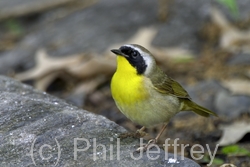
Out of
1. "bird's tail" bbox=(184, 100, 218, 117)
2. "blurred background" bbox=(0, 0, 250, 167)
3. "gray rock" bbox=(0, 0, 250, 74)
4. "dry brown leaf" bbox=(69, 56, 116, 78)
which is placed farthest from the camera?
"gray rock" bbox=(0, 0, 250, 74)

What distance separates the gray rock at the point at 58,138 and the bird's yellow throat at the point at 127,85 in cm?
30

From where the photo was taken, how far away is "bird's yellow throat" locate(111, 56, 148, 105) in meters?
4.70

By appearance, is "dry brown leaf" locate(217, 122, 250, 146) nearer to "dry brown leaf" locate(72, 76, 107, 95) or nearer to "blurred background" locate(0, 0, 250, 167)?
"blurred background" locate(0, 0, 250, 167)

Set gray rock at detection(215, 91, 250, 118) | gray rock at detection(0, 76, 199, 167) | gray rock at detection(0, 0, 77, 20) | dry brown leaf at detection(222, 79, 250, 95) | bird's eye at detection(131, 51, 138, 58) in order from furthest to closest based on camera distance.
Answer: gray rock at detection(0, 0, 77, 20) < dry brown leaf at detection(222, 79, 250, 95) < gray rock at detection(215, 91, 250, 118) < bird's eye at detection(131, 51, 138, 58) < gray rock at detection(0, 76, 199, 167)

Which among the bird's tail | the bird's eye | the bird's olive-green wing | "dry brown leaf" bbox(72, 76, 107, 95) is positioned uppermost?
the bird's eye

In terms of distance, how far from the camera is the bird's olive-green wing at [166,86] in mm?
4986

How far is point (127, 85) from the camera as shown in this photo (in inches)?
187

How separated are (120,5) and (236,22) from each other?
2.39 meters

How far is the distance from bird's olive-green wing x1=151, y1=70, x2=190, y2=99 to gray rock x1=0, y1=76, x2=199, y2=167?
0.69m

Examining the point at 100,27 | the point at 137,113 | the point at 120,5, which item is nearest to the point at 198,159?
the point at 137,113

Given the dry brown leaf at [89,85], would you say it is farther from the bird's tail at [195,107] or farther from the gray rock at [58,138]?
the gray rock at [58,138]

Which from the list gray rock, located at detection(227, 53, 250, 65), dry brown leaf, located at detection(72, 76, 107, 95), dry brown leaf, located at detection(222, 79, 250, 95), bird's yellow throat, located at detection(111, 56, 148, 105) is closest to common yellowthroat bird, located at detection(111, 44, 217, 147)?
bird's yellow throat, located at detection(111, 56, 148, 105)

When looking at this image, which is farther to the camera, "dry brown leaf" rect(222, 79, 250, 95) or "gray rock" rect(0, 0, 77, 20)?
"gray rock" rect(0, 0, 77, 20)

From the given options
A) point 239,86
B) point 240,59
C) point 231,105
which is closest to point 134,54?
point 231,105
